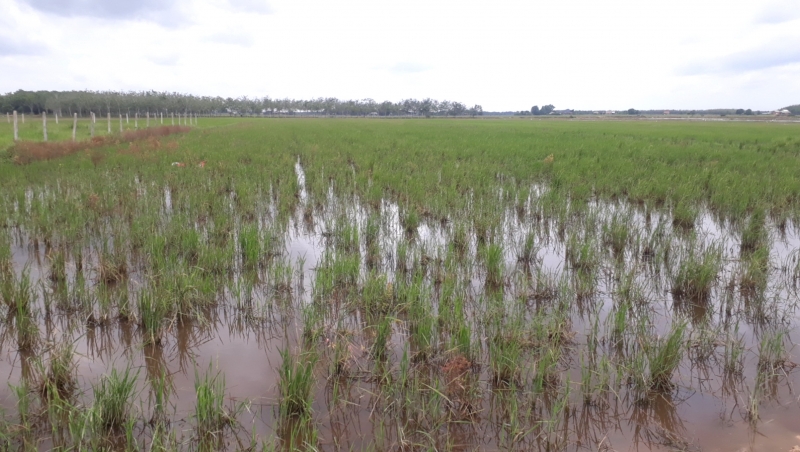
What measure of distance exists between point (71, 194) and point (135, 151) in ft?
21.5

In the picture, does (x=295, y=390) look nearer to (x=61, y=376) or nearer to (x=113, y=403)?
(x=113, y=403)

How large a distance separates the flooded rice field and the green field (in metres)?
0.02

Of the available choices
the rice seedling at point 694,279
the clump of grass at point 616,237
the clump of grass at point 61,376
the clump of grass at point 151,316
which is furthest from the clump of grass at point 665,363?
the clump of grass at point 61,376

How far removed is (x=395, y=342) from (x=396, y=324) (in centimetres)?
27

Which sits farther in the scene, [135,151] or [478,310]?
[135,151]

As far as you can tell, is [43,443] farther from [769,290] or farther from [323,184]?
[323,184]

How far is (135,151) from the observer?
14.0 meters

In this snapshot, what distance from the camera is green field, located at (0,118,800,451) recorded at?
2.69 m

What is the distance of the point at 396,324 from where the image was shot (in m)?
3.94

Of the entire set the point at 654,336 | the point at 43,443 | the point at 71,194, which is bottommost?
the point at 43,443

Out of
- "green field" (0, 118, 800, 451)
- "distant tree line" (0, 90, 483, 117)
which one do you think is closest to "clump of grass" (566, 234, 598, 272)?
"green field" (0, 118, 800, 451)

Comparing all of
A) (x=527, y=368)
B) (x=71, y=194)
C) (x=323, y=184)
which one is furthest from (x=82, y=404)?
(x=323, y=184)

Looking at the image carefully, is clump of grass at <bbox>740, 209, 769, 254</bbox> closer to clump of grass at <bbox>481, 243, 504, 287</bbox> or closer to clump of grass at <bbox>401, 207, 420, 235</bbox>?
clump of grass at <bbox>481, 243, 504, 287</bbox>

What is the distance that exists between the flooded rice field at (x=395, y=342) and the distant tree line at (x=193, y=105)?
124ft
